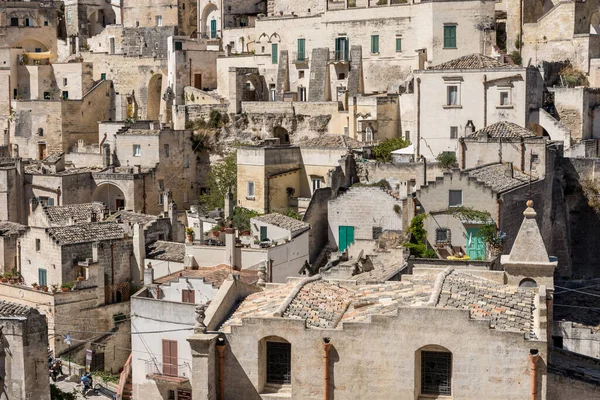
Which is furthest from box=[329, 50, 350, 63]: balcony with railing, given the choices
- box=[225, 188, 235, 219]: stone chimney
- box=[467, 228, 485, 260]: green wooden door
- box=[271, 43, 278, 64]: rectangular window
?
box=[467, 228, 485, 260]: green wooden door

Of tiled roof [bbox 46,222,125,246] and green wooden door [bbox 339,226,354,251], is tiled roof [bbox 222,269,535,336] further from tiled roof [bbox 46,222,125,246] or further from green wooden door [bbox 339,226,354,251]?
tiled roof [bbox 46,222,125,246]

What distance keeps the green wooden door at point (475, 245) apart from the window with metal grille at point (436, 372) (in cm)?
1386

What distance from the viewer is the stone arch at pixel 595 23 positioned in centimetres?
5123

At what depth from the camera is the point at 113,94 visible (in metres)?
60.9

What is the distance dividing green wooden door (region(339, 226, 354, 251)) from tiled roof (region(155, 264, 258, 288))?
18.7 feet

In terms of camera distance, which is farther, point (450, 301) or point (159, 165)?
point (159, 165)

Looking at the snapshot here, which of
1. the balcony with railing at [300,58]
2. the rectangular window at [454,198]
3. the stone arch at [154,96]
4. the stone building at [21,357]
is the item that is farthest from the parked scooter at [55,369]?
the stone arch at [154,96]

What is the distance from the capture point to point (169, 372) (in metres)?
26.0

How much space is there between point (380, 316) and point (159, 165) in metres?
32.3

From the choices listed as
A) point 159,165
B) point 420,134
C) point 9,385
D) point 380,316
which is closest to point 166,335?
point 9,385

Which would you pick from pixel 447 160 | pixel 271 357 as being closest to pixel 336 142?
pixel 447 160

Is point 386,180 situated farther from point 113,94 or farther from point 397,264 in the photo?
point 113,94

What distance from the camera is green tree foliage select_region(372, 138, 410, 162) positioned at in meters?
45.3

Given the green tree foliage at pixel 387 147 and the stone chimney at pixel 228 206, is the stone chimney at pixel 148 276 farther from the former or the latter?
the green tree foliage at pixel 387 147
